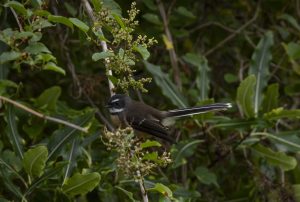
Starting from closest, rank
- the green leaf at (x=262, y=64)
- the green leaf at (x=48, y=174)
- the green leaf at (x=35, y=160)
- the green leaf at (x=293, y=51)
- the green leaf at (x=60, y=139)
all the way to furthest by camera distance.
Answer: the green leaf at (x=35, y=160) → the green leaf at (x=48, y=174) → the green leaf at (x=60, y=139) → the green leaf at (x=262, y=64) → the green leaf at (x=293, y=51)

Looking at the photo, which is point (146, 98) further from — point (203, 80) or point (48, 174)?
point (48, 174)

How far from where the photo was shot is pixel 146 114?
19.6ft

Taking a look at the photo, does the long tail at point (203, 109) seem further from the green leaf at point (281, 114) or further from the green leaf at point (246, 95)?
the green leaf at point (281, 114)

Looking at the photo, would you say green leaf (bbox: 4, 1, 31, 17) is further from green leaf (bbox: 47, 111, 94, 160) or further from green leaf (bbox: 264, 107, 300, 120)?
green leaf (bbox: 264, 107, 300, 120)

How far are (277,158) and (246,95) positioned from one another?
1.83 ft

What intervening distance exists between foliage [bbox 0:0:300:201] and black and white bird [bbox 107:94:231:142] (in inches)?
5.0

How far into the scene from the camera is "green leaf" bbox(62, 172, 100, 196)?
177 inches

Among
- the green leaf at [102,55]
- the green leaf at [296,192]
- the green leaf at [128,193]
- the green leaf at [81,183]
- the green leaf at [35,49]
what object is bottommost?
the green leaf at [296,192]

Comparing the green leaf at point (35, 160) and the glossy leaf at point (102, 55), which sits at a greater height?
the glossy leaf at point (102, 55)

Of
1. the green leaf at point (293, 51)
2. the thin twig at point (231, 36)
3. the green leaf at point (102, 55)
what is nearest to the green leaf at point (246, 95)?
the green leaf at point (293, 51)

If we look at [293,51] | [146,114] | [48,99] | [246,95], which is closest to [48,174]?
[48,99]

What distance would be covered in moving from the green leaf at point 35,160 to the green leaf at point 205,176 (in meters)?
1.73

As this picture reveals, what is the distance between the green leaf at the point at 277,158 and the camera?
5.71 metres

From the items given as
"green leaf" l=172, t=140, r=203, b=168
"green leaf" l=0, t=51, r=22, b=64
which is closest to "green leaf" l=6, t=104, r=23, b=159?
"green leaf" l=0, t=51, r=22, b=64
